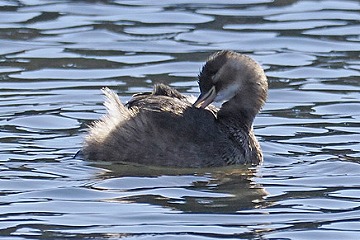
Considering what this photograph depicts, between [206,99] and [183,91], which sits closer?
[206,99]

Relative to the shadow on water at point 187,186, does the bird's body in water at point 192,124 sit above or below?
above

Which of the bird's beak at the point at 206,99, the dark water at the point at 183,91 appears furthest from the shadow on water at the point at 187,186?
the bird's beak at the point at 206,99

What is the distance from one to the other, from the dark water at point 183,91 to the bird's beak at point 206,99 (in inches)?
25.3

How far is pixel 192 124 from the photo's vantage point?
35.9 feet

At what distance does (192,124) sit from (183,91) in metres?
2.87

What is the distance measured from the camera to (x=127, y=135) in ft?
35.8

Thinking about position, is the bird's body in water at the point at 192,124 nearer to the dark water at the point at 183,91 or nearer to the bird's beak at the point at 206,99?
the bird's beak at the point at 206,99

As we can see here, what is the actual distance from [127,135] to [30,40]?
525 cm

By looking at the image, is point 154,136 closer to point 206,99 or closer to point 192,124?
point 192,124

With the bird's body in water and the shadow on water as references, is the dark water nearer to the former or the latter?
the shadow on water

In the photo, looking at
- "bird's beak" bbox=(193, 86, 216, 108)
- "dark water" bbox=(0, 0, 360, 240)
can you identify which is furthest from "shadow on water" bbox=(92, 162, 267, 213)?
"bird's beak" bbox=(193, 86, 216, 108)

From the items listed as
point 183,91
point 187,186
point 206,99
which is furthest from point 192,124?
point 183,91

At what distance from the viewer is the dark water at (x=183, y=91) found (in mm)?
9297

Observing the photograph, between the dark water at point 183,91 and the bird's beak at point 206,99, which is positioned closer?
the dark water at point 183,91
